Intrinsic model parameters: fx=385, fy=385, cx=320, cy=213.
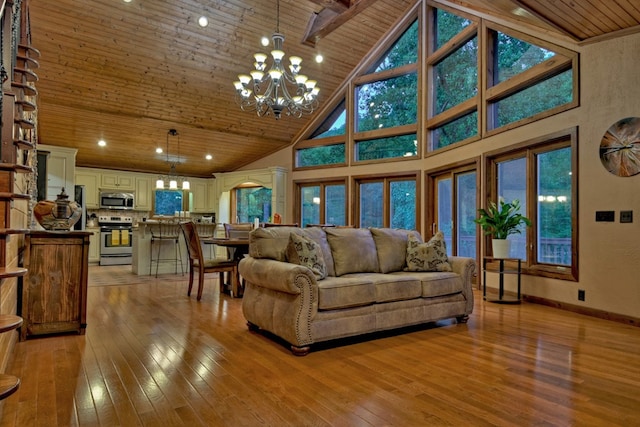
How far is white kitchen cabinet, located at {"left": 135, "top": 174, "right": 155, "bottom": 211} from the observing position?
30.5 feet

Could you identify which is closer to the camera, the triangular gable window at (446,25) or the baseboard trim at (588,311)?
the baseboard trim at (588,311)

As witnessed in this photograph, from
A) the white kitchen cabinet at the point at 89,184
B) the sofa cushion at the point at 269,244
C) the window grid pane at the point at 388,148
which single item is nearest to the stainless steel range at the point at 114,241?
the white kitchen cabinet at the point at 89,184

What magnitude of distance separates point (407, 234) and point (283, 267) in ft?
5.64

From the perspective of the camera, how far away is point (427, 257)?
3914 mm

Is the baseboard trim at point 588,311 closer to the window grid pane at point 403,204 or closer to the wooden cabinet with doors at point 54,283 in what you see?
the window grid pane at point 403,204

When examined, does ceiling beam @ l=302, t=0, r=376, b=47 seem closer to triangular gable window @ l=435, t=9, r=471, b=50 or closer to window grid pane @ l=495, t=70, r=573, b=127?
triangular gable window @ l=435, t=9, r=471, b=50

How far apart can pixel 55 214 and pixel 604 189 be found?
531 cm

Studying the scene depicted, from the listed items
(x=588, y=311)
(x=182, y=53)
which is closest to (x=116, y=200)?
(x=182, y=53)

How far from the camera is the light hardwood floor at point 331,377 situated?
191 centimetres

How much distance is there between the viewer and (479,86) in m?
5.83

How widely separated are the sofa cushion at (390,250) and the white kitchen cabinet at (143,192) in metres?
7.16

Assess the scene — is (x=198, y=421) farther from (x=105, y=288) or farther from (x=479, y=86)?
(x=479, y=86)

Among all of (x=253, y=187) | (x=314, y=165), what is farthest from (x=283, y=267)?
(x=253, y=187)

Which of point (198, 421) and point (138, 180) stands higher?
point (138, 180)
